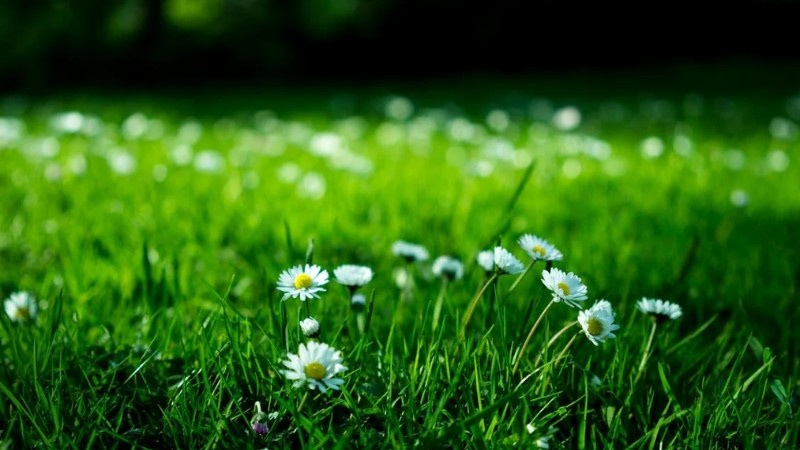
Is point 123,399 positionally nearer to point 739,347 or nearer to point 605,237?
point 739,347

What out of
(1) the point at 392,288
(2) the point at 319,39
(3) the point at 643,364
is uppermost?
(2) the point at 319,39

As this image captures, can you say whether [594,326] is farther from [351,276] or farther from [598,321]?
[351,276]

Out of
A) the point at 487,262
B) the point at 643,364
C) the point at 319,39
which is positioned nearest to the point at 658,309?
the point at 643,364

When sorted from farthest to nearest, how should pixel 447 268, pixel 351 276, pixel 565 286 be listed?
pixel 447 268
pixel 351 276
pixel 565 286

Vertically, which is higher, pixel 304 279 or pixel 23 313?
pixel 304 279

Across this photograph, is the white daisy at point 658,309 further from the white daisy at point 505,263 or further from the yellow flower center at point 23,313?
the yellow flower center at point 23,313

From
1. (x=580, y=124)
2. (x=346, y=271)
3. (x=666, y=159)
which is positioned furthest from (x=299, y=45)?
(x=346, y=271)

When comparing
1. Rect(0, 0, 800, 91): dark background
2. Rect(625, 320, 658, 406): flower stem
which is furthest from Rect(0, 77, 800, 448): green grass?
Rect(0, 0, 800, 91): dark background
